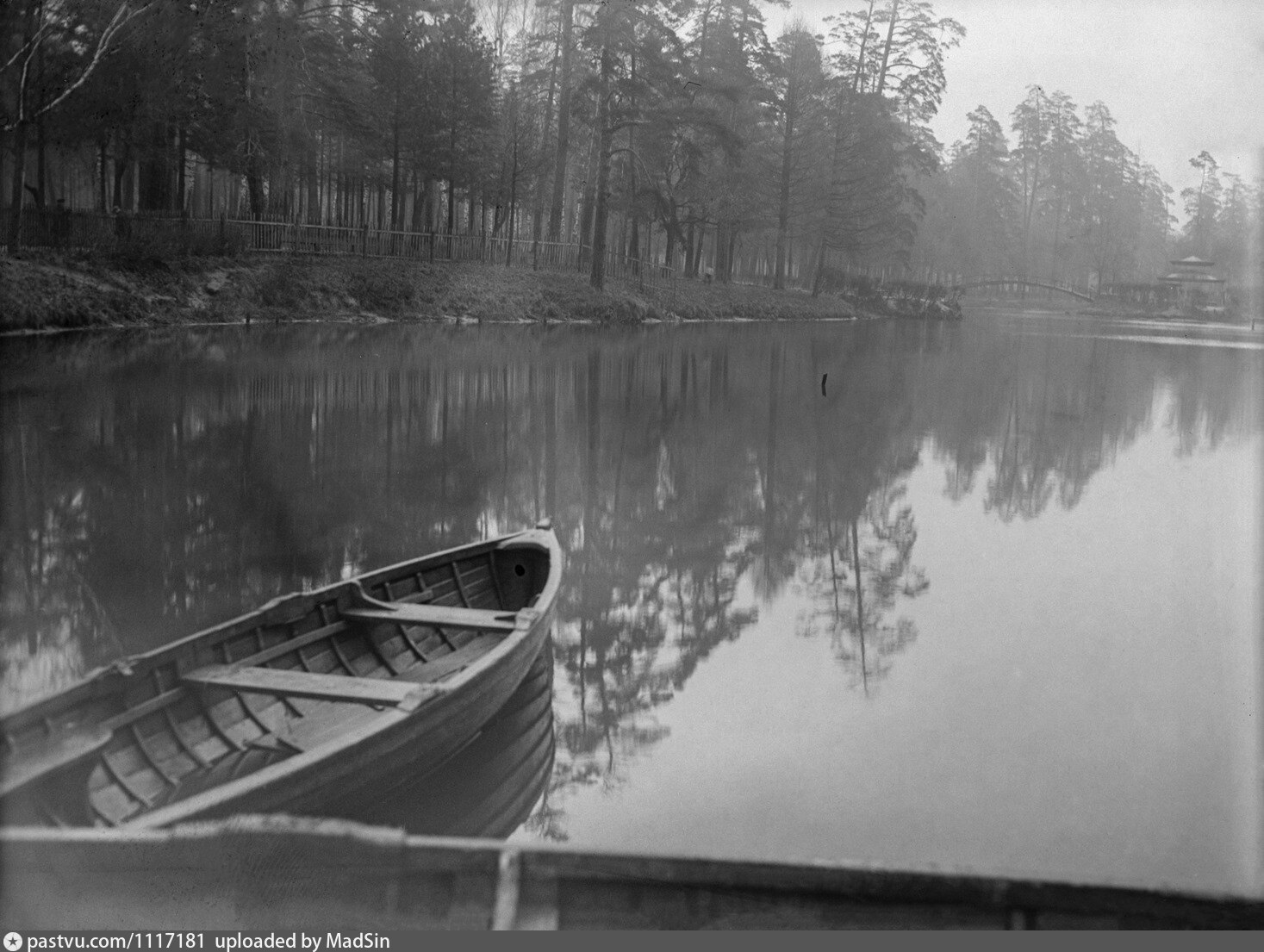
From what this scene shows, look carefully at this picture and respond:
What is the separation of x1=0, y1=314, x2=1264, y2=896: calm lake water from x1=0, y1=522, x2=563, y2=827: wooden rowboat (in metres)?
0.80

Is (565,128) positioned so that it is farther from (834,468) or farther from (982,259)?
(982,259)

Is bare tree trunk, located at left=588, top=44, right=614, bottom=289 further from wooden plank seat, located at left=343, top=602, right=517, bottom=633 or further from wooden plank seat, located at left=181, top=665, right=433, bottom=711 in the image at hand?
wooden plank seat, located at left=181, top=665, right=433, bottom=711

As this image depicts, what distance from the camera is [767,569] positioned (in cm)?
1085

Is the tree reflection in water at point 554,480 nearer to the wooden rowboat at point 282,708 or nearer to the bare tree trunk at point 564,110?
the wooden rowboat at point 282,708

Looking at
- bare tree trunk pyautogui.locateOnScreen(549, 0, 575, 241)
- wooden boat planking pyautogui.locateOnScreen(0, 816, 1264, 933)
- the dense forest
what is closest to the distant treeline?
the dense forest

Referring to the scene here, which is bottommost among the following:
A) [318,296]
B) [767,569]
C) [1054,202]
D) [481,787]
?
[481,787]

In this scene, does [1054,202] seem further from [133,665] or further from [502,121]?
[133,665]

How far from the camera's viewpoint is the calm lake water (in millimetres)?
6168

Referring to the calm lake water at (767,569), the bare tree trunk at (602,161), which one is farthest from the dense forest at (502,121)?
the calm lake water at (767,569)

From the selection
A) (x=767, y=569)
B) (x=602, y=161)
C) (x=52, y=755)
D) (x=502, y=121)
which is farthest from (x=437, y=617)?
(x=502, y=121)

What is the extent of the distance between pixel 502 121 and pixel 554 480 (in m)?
33.2

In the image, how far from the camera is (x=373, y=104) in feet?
128

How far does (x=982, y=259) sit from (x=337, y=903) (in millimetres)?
86286

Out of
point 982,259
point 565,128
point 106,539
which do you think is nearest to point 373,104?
point 565,128
